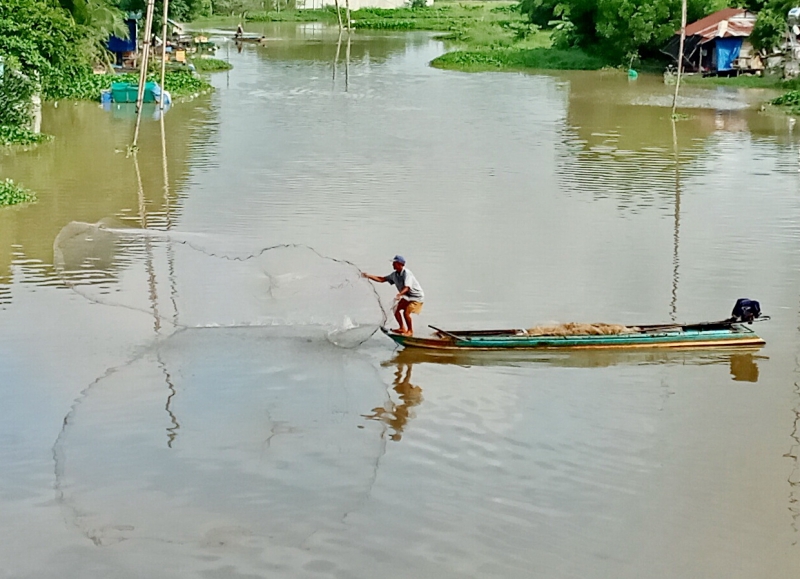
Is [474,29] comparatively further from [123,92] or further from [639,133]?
[639,133]

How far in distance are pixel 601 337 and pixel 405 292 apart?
2.01 metres

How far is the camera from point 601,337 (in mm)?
→ 10922

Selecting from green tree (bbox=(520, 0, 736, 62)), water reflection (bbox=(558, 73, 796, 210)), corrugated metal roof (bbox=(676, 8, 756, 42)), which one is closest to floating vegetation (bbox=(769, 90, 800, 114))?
water reflection (bbox=(558, 73, 796, 210))

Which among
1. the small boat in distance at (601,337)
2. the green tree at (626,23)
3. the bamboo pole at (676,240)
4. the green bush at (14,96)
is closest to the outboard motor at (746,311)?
the small boat in distance at (601,337)

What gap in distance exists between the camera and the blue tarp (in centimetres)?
4041

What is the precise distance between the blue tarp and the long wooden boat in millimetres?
31596

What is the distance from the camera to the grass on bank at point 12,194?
17594mm

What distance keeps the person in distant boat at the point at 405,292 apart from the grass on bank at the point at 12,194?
8829mm

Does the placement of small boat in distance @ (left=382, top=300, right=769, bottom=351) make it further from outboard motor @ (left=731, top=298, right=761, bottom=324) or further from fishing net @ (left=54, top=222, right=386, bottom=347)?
fishing net @ (left=54, top=222, right=386, bottom=347)

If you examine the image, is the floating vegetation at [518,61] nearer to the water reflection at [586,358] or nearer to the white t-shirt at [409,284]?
the white t-shirt at [409,284]

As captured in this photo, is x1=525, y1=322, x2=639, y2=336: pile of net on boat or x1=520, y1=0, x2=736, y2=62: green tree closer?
x1=525, y1=322, x2=639, y2=336: pile of net on boat

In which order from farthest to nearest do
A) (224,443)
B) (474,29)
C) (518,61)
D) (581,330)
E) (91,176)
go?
(474,29), (518,61), (91,176), (581,330), (224,443)

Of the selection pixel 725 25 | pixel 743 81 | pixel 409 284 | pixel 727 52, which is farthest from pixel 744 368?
pixel 727 52

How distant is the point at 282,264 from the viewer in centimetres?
1208
